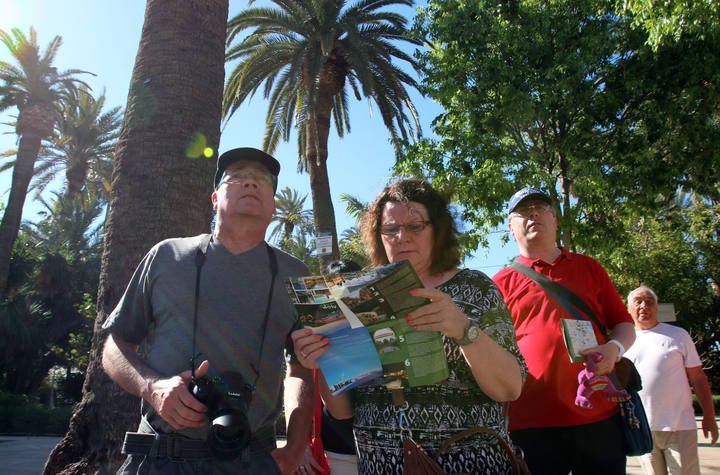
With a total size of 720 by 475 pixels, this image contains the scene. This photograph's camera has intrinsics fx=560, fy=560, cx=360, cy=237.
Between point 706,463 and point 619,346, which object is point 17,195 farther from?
point 619,346

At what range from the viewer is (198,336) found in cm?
222

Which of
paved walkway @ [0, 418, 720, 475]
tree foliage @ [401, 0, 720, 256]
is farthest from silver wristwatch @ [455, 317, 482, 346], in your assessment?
tree foliage @ [401, 0, 720, 256]

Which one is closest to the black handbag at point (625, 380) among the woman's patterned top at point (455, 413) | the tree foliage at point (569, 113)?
the woman's patterned top at point (455, 413)

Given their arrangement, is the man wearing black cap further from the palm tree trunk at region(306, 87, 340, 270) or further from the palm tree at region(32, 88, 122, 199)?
the palm tree at region(32, 88, 122, 199)

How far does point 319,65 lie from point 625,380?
10900 mm

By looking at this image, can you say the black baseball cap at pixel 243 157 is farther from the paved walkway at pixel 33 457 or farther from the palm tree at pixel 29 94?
the palm tree at pixel 29 94

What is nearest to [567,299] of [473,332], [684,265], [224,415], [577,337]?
[577,337]

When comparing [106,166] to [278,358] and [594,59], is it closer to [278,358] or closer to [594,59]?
[594,59]

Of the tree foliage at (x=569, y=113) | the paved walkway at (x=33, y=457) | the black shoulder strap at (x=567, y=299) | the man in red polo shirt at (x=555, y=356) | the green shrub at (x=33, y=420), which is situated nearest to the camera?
the man in red polo shirt at (x=555, y=356)

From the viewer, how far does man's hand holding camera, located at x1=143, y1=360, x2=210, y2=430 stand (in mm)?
1901

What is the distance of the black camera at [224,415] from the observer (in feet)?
6.06

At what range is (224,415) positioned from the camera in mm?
1870

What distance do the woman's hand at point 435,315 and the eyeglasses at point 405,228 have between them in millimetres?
517

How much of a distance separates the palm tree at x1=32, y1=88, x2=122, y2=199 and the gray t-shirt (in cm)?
2527
